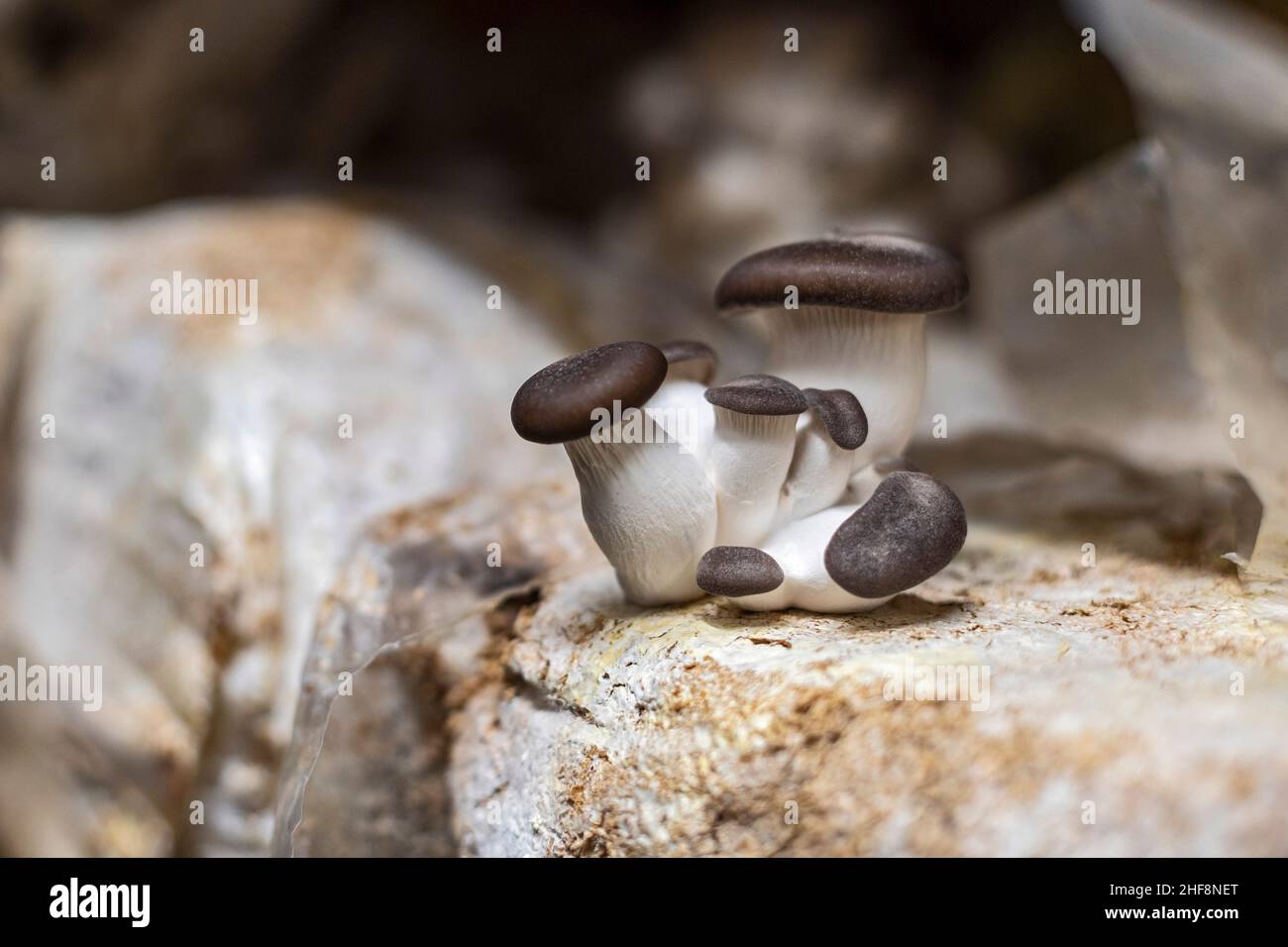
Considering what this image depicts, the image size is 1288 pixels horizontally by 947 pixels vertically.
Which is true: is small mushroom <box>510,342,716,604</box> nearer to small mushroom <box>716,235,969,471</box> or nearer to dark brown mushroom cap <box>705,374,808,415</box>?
dark brown mushroom cap <box>705,374,808,415</box>

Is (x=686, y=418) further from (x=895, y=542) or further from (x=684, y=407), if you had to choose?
(x=895, y=542)

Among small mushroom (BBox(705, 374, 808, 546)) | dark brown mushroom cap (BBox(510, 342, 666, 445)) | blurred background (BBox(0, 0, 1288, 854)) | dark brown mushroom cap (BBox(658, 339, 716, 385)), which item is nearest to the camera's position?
dark brown mushroom cap (BBox(510, 342, 666, 445))

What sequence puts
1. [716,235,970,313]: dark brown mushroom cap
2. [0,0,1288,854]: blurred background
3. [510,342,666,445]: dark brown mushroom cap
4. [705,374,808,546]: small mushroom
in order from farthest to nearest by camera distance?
[0,0,1288,854]: blurred background, [716,235,970,313]: dark brown mushroom cap, [705,374,808,546]: small mushroom, [510,342,666,445]: dark brown mushroom cap

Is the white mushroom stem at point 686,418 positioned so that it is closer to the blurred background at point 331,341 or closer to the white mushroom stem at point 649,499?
the white mushroom stem at point 649,499

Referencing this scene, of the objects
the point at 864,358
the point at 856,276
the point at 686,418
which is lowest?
the point at 686,418

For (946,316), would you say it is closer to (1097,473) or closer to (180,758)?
(1097,473)

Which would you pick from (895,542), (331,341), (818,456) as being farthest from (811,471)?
(331,341)

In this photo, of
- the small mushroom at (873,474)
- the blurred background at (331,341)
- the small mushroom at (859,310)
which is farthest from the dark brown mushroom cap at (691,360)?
the blurred background at (331,341)

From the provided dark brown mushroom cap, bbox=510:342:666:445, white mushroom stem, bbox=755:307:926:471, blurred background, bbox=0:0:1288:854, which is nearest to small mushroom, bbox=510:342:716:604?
dark brown mushroom cap, bbox=510:342:666:445
